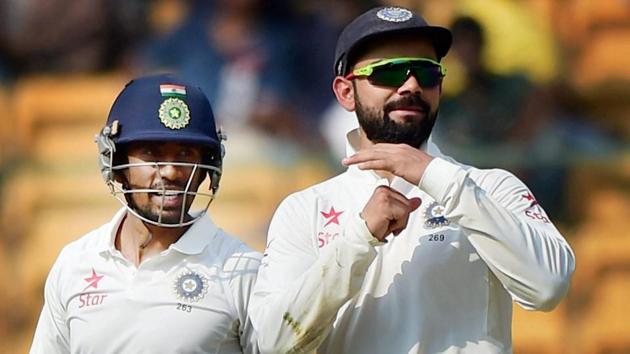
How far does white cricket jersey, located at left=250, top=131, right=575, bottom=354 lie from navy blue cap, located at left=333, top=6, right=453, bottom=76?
0.62 ft

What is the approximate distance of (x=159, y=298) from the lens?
10.6 feet

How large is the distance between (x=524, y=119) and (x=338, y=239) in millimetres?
3260

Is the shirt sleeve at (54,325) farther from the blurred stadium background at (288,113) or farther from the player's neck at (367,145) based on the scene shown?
the blurred stadium background at (288,113)

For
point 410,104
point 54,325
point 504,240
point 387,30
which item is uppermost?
point 387,30

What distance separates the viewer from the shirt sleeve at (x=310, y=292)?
2.92 meters

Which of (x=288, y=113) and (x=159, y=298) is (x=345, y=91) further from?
(x=288, y=113)

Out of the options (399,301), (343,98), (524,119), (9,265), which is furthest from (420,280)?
(9,265)

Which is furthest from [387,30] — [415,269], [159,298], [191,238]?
[159,298]

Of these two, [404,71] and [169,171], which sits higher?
[404,71]

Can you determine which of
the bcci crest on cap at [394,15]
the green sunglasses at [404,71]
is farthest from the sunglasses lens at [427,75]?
the bcci crest on cap at [394,15]

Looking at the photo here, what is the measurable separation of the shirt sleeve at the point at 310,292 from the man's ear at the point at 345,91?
12.9 inches

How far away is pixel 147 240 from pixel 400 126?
62 cm

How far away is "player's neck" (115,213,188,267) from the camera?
332 cm

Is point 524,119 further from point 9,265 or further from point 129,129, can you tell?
point 129,129
